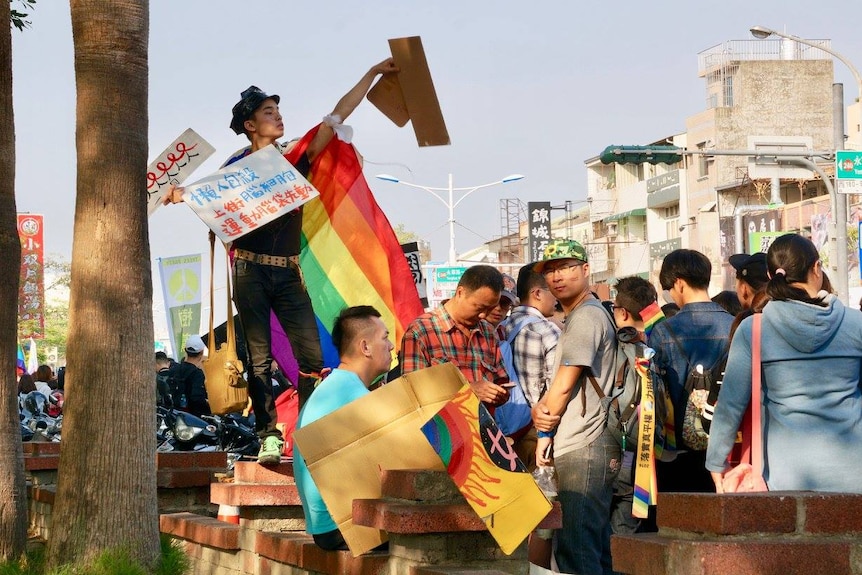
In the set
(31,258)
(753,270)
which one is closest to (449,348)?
(753,270)

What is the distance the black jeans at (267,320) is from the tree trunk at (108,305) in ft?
1.75

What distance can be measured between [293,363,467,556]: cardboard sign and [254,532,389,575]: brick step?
0.08m

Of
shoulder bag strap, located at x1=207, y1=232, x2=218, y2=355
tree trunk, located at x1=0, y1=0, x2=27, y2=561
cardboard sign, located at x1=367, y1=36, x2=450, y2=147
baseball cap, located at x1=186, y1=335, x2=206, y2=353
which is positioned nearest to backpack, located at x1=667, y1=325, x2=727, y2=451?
cardboard sign, located at x1=367, y1=36, x2=450, y2=147

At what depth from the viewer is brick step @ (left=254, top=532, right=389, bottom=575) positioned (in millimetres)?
5645

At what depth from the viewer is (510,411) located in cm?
789

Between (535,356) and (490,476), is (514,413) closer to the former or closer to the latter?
(535,356)

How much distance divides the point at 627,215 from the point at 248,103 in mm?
67982

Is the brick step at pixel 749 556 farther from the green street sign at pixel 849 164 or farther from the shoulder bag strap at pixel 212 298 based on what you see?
the green street sign at pixel 849 164

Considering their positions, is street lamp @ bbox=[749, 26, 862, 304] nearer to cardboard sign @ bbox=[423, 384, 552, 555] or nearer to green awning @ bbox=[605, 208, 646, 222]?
cardboard sign @ bbox=[423, 384, 552, 555]

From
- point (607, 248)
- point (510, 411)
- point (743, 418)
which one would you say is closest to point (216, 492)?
point (510, 411)

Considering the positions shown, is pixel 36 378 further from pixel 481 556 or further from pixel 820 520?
pixel 820 520

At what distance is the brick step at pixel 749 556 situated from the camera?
3846mm

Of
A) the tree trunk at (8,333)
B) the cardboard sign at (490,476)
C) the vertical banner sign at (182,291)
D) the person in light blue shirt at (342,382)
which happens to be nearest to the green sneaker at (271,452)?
the person in light blue shirt at (342,382)

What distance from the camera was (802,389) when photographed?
4.97 m
